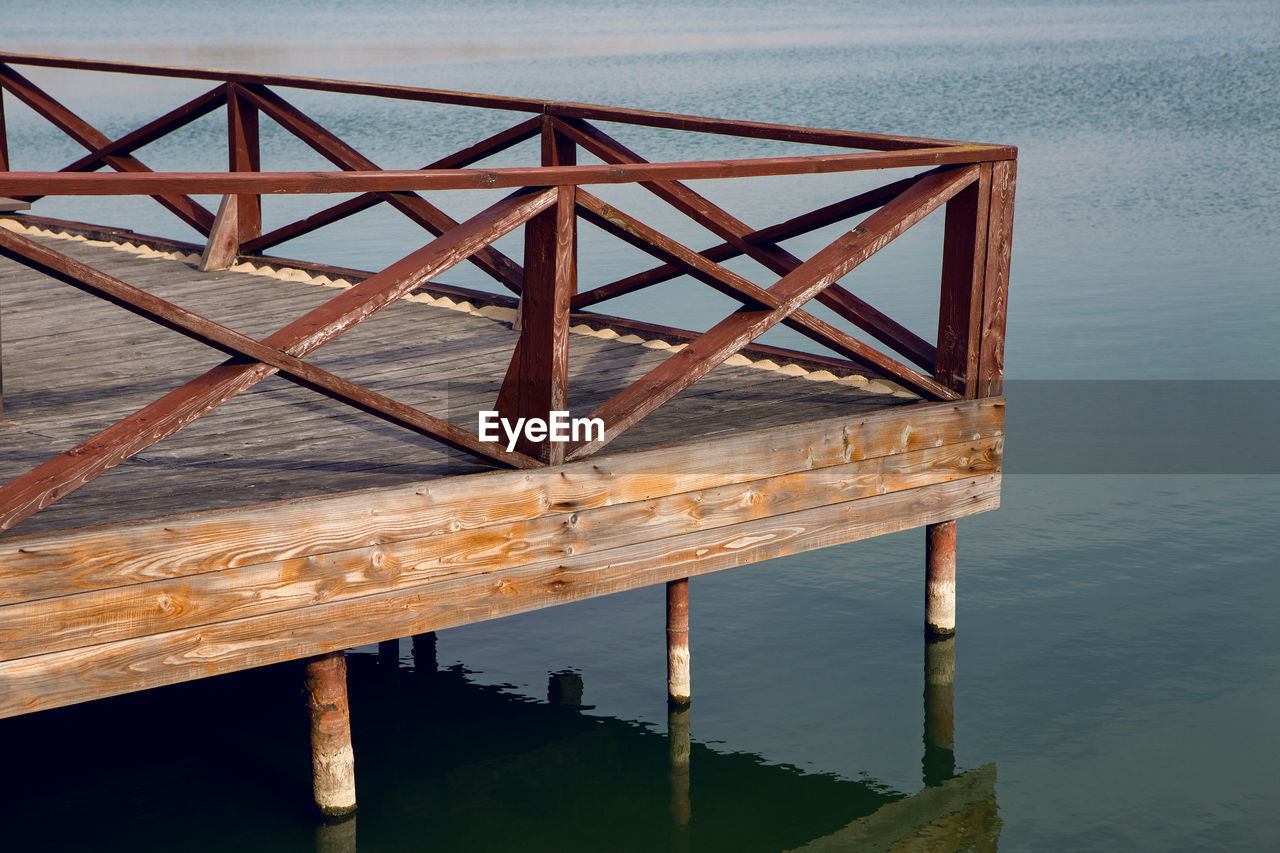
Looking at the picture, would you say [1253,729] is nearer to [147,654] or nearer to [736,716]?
[736,716]

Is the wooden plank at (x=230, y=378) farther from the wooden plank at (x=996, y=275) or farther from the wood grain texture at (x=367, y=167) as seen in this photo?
the wooden plank at (x=996, y=275)

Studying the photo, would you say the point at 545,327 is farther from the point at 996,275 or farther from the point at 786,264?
the point at 996,275

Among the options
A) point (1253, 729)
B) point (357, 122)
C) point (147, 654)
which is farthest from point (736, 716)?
point (357, 122)

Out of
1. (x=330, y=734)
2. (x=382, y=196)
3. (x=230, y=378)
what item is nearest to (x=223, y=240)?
(x=382, y=196)

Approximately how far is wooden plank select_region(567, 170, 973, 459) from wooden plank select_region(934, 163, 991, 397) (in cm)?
19

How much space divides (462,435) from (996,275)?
279 centimetres

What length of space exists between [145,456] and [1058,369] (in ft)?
36.9

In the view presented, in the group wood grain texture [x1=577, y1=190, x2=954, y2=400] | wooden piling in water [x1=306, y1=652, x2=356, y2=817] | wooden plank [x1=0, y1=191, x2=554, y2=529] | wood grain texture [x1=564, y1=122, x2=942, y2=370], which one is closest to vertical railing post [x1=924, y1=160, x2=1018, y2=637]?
wood grain texture [x1=564, y1=122, x2=942, y2=370]

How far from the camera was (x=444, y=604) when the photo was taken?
18.0 feet

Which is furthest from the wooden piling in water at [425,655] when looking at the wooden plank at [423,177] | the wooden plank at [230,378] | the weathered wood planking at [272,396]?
the wooden plank at [423,177]

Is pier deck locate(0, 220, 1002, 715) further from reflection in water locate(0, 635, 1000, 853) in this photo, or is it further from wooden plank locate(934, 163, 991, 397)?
reflection in water locate(0, 635, 1000, 853)

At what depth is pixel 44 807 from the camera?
6785mm

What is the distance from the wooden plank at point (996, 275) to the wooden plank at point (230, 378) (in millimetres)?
2384

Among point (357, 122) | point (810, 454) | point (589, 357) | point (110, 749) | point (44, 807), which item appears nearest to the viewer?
point (810, 454)
